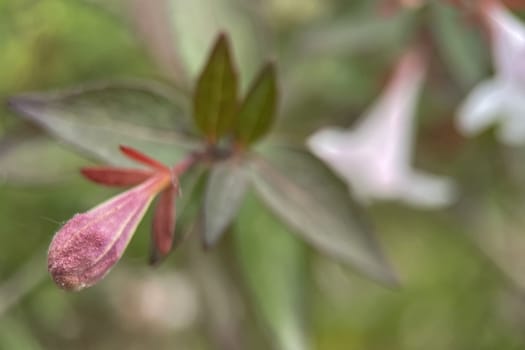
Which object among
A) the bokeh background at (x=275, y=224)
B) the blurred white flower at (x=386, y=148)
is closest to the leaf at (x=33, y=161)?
the bokeh background at (x=275, y=224)

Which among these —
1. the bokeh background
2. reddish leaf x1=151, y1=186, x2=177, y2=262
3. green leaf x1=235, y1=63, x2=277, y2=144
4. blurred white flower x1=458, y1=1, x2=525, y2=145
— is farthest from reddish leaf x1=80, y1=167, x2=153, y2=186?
blurred white flower x1=458, y1=1, x2=525, y2=145

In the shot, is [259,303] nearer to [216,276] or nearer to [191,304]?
[216,276]

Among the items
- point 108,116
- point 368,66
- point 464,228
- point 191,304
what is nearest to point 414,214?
point 464,228

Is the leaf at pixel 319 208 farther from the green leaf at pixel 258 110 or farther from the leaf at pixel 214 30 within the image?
the leaf at pixel 214 30

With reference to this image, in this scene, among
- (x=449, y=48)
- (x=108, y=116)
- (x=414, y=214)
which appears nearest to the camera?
(x=108, y=116)

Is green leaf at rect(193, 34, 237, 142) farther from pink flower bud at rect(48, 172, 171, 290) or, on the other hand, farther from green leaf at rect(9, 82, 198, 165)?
pink flower bud at rect(48, 172, 171, 290)

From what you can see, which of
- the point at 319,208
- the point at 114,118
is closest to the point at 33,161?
the point at 114,118
